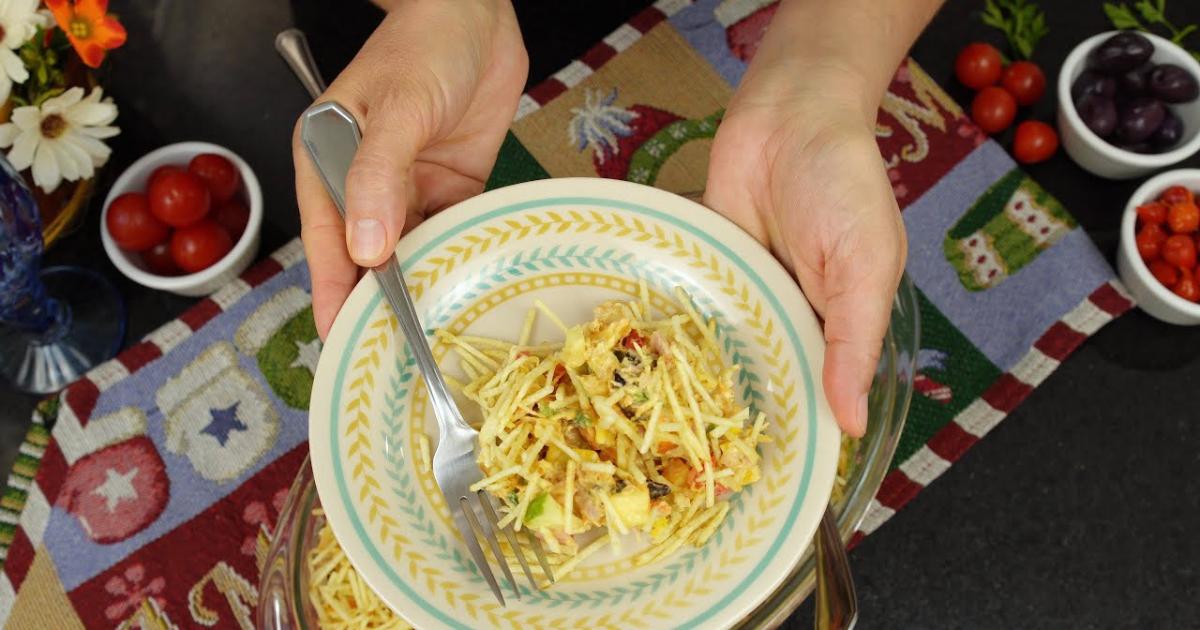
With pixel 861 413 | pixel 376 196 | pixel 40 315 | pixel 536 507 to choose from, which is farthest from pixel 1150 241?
pixel 40 315

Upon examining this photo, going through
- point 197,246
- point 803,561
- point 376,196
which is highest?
point 376,196

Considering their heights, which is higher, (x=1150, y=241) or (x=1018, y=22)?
(x=1018, y=22)

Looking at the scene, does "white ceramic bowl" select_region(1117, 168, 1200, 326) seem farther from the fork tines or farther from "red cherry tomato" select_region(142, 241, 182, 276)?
"red cherry tomato" select_region(142, 241, 182, 276)

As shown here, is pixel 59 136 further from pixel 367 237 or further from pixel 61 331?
pixel 367 237

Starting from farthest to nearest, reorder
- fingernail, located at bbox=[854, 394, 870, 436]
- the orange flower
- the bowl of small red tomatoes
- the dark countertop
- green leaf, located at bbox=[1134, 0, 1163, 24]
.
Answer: green leaf, located at bbox=[1134, 0, 1163, 24] < the bowl of small red tomatoes < the dark countertop < the orange flower < fingernail, located at bbox=[854, 394, 870, 436]

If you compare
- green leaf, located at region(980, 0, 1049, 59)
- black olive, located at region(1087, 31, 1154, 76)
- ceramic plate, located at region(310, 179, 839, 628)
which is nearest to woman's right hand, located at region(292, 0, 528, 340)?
ceramic plate, located at region(310, 179, 839, 628)

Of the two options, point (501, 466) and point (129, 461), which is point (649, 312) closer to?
point (501, 466)
